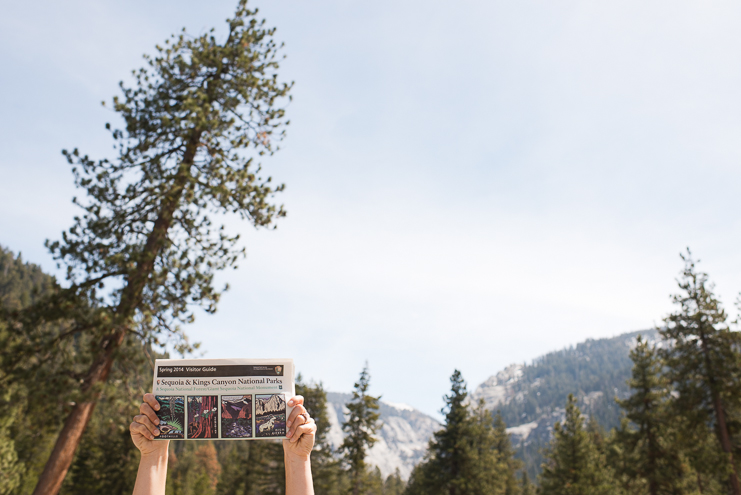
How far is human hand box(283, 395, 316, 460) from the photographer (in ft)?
9.95

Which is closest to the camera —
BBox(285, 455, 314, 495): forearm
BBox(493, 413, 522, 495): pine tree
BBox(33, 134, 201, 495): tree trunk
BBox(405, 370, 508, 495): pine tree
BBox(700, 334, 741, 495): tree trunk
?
BBox(285, 455, 314, 495): forearm

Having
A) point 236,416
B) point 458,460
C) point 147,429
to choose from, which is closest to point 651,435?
point 458,460

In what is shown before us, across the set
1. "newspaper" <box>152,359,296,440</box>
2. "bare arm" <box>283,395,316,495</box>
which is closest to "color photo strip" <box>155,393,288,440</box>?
"newspaper" <box>152,359,296,440</box>

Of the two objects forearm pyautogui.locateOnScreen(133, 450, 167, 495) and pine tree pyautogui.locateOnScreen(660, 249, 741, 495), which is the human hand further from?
pine tree pyautogui.locateOnScreen(660, 249, 741, 495)

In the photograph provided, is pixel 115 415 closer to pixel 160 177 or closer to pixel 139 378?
pixel 139 378

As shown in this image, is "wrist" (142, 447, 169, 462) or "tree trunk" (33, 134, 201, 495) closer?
"wrist" (142, 447, 169, 462)

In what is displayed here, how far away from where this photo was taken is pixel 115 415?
32.0 feet

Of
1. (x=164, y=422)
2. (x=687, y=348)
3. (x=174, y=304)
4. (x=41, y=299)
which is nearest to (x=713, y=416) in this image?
(x=687, y=348)

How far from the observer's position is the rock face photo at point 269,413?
3.11 m

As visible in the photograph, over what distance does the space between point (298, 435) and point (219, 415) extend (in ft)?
2.09

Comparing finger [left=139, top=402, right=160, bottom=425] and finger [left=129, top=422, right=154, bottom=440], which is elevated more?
finger [left=139, top=402, right=160, bottom=425]

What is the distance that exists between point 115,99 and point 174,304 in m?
5.41

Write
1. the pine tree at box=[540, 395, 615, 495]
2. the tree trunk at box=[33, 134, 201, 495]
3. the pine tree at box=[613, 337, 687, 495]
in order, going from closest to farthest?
the tree trunk at box=[33, 134, 201, 495] < the pine tree at box=[613, 337, 687, 495] < the pine tree at box=[540, 395, 615, 495]

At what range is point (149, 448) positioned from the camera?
311cm
